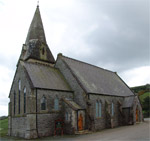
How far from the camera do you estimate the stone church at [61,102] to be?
77.9ft

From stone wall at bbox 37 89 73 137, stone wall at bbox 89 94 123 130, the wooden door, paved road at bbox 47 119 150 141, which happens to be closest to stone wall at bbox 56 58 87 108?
stone wall at bbox 89 94 123 130

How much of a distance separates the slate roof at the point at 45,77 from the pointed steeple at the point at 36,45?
27.4 ft

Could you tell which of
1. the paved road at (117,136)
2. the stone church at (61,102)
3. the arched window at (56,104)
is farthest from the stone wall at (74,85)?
the paved road at (117,136)

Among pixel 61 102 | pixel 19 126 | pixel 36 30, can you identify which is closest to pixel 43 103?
pixel 61 102

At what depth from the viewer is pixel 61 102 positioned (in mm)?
26641

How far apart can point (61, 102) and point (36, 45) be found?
16561 mm

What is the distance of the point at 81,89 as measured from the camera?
2811 centimetres

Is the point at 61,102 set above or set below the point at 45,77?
below

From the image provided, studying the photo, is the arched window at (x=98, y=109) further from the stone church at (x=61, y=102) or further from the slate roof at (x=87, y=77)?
the slate roof at (x=87, y=77)

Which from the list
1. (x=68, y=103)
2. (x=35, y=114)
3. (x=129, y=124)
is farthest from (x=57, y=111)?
(x=129, y=124)

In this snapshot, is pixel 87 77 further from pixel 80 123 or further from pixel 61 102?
pixel 80 123

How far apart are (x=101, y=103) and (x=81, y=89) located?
480 centimetres

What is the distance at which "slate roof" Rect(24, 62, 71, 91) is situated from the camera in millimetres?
25327

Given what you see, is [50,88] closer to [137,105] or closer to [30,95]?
[30,95]
